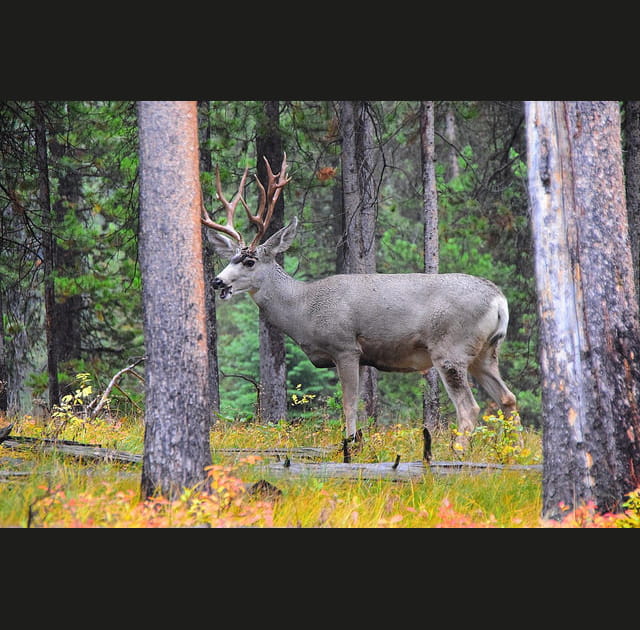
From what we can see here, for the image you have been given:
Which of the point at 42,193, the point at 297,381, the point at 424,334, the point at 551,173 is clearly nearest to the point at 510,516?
the point at 551,173

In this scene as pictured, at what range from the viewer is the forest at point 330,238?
6938mm

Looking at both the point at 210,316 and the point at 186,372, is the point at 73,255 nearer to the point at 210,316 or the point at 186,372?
the point at 210,316

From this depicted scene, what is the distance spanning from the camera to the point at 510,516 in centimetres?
730

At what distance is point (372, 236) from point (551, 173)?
677 cm

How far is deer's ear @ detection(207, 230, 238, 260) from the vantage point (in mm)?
11602

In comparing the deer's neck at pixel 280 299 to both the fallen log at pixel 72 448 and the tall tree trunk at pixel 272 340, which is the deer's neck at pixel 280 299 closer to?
the tall tree trunk at pixel 272 340

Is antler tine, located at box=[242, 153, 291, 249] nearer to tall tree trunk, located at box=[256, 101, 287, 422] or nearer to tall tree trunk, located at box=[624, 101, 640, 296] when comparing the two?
tall tree trunk, located at box=[256, 101, 287, 422]

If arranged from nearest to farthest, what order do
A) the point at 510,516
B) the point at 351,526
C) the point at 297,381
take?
the point at 351,526, the point at 510,516, the point at 297,381

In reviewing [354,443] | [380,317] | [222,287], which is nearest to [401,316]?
[380,317]

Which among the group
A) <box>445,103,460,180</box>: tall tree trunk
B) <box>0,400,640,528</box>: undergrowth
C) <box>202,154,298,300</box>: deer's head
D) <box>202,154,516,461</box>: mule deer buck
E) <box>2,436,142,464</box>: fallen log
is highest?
<box>445,103,460,180</box>: tall tree trunk

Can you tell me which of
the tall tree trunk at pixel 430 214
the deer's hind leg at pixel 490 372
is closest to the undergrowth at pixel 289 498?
the deer's hind leg at pixel 490 372

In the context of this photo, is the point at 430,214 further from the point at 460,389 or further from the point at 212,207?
the point at 212,207

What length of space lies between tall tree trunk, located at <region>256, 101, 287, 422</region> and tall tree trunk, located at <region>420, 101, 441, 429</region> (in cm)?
250

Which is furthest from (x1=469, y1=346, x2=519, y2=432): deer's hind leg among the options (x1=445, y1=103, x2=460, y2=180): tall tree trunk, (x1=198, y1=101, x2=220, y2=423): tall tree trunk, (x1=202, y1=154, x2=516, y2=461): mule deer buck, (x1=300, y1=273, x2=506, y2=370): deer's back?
(x1=445, y1=103, x2=460, y2=180): tall tree trunk
